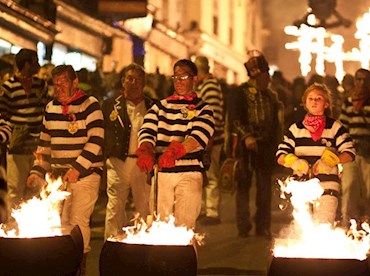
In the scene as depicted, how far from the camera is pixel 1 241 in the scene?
7.42m

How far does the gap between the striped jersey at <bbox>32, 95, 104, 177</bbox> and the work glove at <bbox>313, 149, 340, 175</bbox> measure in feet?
6.69

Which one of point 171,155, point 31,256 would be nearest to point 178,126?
point 171,155

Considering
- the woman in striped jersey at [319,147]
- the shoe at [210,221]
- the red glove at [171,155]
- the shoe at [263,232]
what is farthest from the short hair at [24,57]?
the shoe at [210,221]

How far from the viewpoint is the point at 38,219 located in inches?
314

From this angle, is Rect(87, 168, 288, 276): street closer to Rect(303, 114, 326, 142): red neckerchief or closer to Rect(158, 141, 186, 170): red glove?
Rect(303, 114, 326, 142): red neckerchief

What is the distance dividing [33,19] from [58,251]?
14339 millimetres

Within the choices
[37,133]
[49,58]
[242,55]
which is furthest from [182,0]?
[37,133]

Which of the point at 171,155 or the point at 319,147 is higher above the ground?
the point at 319,147

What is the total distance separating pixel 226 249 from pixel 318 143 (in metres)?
3.43

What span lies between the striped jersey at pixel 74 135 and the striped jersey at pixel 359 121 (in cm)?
446

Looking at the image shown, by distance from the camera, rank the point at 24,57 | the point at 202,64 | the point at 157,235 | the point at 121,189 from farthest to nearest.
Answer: the point at 202,64 → the point at 24,57 → the point at 121,189 → the point at 157,235

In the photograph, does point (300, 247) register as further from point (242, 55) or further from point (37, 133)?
point (242, 55)

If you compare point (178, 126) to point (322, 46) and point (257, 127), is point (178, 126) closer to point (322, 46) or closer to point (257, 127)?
point (257, 127)

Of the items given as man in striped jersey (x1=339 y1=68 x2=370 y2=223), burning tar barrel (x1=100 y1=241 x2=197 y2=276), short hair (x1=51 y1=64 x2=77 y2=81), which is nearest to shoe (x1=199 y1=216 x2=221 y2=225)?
man in striped jersey (x1=339 y1=68 x2=370 y2=223)
